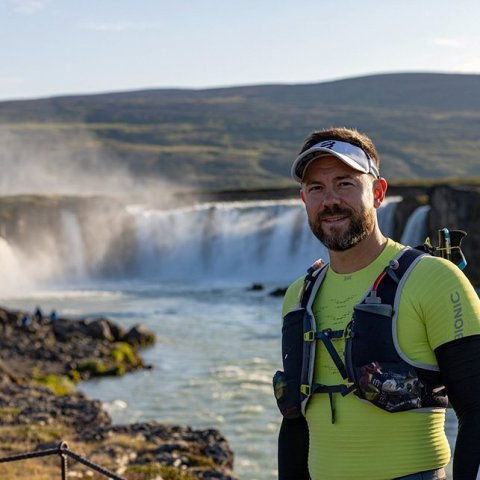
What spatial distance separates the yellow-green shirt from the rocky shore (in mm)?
10037

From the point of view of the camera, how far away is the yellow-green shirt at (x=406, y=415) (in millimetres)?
3662

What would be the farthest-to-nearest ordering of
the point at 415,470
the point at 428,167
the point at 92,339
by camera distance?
1. the point at 428,167
2. the point at 92,339
3. the point at 415,470

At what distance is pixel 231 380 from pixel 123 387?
288cm

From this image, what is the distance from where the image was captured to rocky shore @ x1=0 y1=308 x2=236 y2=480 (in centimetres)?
1552

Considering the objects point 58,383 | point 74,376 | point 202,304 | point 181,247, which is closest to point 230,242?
point 181,247

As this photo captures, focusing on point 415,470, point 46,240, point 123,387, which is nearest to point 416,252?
point 415,470

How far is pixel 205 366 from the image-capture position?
29594 millimetres

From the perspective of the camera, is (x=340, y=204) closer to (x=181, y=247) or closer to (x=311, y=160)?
(x=311, y=160)

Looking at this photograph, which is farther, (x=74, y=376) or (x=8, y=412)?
(x=74, y=376)

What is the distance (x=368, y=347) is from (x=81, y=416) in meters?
17.8

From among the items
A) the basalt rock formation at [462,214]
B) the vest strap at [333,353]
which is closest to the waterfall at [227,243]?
the basalt rock formation at [462,214]

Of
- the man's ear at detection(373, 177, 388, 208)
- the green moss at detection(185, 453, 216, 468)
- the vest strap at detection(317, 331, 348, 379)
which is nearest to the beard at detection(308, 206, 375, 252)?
the man's ear at detection(373, 177, 388, 208)

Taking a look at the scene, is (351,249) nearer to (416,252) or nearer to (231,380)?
(416,252)

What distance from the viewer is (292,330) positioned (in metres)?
4.21
